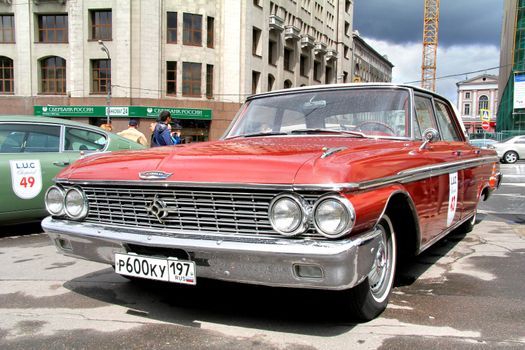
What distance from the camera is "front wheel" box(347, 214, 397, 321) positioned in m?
2.91

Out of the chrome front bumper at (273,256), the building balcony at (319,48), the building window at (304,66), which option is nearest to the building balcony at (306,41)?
Answer: the building window at (304,66)

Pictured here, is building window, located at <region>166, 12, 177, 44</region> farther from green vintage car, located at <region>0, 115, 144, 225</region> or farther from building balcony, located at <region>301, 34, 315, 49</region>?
green vintage car, located at <region>0, 115, 144, 225</region>

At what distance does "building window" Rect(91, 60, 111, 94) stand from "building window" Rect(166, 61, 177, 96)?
3909mm

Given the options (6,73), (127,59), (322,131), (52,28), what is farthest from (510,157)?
(6,73)

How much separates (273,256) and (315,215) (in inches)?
12.0

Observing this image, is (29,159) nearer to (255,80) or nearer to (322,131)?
(322,131)

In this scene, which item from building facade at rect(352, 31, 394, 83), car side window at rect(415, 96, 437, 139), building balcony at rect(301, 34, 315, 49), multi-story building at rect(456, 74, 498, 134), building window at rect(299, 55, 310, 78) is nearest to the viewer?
car side window at rect(415, 96, 437, 139)

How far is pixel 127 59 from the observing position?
31922mm

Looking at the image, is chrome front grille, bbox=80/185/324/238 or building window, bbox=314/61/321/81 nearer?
chrome front grille, bbox=80/185/324/238

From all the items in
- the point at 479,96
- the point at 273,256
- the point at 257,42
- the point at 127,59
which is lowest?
the point at 273,256

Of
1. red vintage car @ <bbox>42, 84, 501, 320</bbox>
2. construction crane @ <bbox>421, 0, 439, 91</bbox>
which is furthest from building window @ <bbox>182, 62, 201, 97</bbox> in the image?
construction crane @ <bbox>421, 0, 439, 91</bbox>

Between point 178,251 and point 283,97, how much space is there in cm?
212

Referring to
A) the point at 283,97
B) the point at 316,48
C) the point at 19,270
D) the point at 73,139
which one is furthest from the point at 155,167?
the point at 316,48

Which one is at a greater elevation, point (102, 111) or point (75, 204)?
point (102, 111)
